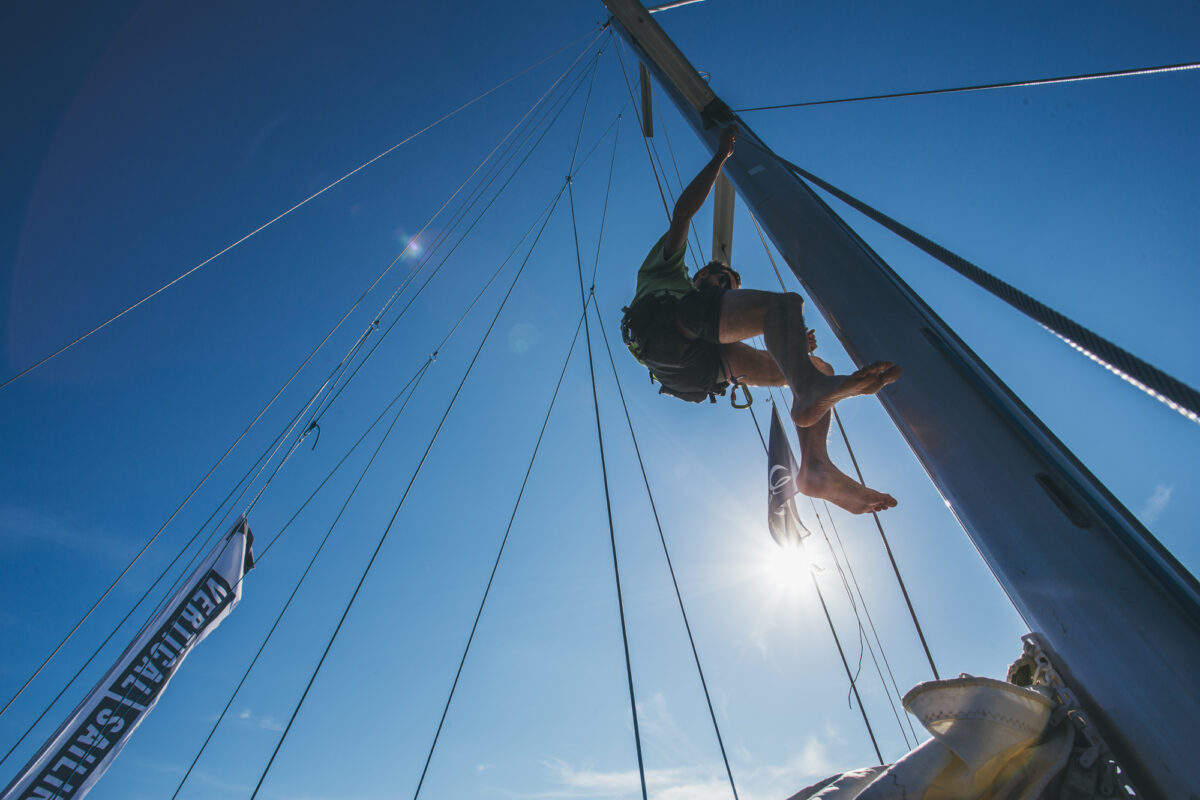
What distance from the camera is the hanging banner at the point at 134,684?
172 inches

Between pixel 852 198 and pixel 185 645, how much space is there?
21.8 ft

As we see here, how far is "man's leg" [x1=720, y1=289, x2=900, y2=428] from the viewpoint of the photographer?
119cm

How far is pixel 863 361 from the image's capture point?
1.29 m

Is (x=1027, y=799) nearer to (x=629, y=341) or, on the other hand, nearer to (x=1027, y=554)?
(x=1027, y=554)

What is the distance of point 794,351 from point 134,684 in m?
6.46

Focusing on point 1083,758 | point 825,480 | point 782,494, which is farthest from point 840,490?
point 782,494

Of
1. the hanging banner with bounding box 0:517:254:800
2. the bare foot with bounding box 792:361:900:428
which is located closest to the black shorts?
the bare foot with bounding box 792:361:900:428

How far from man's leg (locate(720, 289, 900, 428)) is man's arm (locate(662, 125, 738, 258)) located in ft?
1.18

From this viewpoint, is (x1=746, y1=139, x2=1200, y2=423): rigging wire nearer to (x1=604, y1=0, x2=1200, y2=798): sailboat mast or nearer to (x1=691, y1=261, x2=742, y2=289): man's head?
(x1=604, y1=0, x2=1200, y2=798): sailboat mast

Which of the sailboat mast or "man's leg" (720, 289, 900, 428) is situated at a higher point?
"man's leg" (720, 289, 900, 428)

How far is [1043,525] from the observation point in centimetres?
82

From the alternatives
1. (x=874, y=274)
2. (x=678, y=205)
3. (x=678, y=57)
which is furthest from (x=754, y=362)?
(x=678, y=57)

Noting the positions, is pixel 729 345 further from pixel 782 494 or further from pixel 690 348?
pixel 782 494

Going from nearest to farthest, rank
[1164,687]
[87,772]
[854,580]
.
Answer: [1164,687], [854,580], [87,772]
